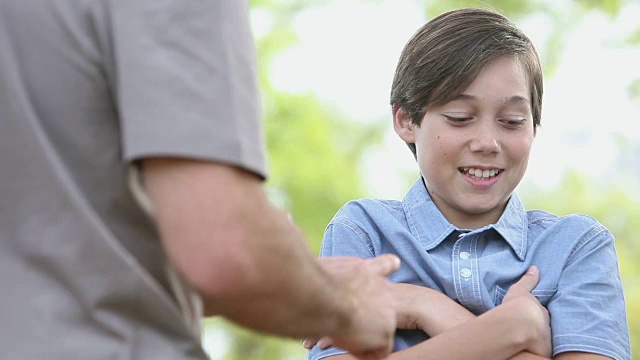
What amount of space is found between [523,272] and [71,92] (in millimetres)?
1442

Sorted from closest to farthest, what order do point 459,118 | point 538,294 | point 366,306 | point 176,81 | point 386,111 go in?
point 176,81 < point 366,306 < point 538,294 < point 459,118 < point 386,111

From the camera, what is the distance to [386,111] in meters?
12.3

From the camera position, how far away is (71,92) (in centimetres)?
171

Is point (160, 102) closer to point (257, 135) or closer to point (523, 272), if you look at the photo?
point (257, 135)

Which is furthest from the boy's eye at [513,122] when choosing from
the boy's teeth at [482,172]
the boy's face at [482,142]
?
the boy's teeth at [482,172]

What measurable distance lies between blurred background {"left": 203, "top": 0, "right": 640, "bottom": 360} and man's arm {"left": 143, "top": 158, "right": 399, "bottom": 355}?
9.38 metres

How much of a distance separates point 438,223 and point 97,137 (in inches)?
52.7

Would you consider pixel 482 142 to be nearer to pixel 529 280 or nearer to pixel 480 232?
pixel 480 232

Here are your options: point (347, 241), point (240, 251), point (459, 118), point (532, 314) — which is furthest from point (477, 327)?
point (240, 251)

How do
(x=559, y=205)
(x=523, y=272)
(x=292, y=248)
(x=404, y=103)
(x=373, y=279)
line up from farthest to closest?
(x=559, y=205) → (x=404, y=103) → (x=523, y=272) → (x=373, y=279) → (x=292, y=248)

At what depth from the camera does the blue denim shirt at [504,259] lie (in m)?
2.69

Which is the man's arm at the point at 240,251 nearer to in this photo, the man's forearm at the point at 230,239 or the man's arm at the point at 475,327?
the man's forearm at the point at 230,239

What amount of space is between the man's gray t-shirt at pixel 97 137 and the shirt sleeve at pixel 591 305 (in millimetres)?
1206

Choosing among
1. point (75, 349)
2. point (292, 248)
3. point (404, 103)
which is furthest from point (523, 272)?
point (75, 349)
